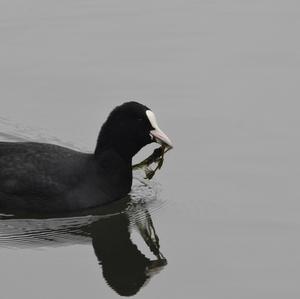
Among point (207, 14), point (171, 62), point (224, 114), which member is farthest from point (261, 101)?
point (207, 14)

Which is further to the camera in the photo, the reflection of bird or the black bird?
the black bird

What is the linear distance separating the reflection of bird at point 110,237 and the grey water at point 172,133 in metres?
0.02

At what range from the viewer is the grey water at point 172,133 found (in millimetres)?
9664

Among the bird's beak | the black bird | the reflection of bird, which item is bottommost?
the reflection of bird

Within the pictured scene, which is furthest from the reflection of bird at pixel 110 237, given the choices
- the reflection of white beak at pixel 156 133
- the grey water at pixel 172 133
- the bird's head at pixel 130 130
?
the reflection of white beak at pixel 156 133

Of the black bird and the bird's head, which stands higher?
the bird's head

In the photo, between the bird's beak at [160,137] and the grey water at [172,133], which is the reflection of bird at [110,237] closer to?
the grey water at [172,133]

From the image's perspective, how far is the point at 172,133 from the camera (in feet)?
40.2

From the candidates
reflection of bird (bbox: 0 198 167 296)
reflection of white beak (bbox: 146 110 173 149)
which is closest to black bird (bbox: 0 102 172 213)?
reflection of white beak (bbox: 146 110 173 149)

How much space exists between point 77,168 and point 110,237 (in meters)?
0.76

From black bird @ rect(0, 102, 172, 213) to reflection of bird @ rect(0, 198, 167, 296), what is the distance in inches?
6.5

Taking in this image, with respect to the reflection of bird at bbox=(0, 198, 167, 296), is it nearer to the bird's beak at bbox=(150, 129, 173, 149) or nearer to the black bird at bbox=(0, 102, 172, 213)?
the black bird at bbox=(0, 102, 172, 213)

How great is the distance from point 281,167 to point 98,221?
2000mm

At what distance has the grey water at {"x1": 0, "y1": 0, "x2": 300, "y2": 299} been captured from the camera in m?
9.66
